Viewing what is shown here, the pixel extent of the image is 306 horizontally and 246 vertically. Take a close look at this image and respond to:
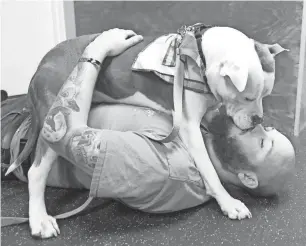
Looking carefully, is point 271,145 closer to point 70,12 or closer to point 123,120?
point 123,120

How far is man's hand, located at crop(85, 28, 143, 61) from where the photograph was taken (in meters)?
0.93

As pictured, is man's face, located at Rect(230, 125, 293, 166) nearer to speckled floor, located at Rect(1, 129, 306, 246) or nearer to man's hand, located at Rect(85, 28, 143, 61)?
speckled floor, located at Rect(1, 129, 306, 246)

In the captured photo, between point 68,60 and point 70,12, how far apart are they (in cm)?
81

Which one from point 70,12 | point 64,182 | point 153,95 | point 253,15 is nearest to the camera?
point 153,95

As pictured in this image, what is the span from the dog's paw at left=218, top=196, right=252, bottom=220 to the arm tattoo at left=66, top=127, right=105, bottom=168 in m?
0.29

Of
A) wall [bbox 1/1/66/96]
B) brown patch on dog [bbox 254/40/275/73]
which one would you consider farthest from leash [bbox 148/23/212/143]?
wall [bbox 1/1/66/96]

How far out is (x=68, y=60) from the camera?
967 mm

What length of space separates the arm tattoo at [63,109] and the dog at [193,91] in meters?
0.04

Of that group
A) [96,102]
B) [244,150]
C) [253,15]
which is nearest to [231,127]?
[244,150]

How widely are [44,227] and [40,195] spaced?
8cm

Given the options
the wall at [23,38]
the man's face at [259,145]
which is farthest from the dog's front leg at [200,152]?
the wall at [23,38]

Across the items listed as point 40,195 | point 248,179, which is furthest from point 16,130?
point 248,179

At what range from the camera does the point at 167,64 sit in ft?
2.92

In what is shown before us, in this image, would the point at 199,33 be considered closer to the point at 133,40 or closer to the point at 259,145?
the point at 133,40
